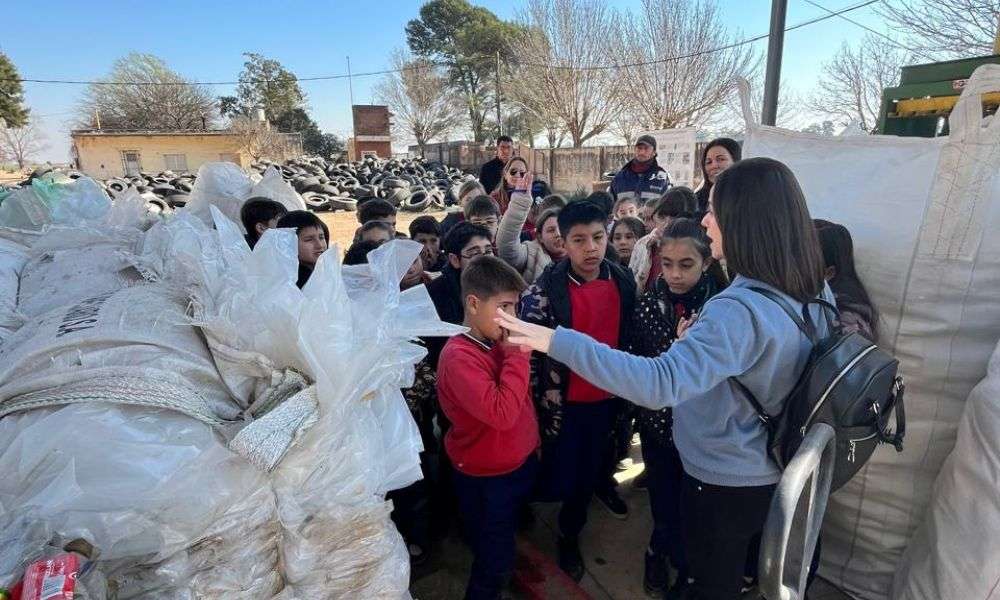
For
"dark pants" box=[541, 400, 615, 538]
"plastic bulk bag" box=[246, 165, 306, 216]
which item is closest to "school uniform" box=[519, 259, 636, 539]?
"dark pants" box=[541, 400, 615, 538]

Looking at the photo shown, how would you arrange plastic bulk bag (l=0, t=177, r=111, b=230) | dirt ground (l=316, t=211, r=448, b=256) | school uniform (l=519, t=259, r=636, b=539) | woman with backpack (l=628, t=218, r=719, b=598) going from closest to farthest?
woman with backpack (l=628, t=218, r=719, b=598), school uniform (l=519, t=259, r=636, b=539), plastic bulk bag (l=0, t=177, r=111, b=230), dirt ground (l=316, t=211, r=448, b=256)

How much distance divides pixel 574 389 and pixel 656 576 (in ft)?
2.59

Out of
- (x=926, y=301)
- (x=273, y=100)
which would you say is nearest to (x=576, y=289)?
(x=926, y=301)

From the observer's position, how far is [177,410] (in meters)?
1.00

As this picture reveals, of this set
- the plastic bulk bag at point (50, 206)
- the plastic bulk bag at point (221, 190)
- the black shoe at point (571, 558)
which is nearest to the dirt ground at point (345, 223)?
the plastic bulk bag at point (221, 190)

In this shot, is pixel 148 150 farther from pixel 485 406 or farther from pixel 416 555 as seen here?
pixel 485 406

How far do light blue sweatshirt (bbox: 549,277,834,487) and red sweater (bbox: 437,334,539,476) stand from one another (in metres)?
0.38

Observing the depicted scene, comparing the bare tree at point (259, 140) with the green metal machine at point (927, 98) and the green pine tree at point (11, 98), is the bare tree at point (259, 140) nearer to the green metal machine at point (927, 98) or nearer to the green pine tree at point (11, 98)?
the green pine tree at point (11, 98)

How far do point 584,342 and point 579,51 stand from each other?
24.2 meters

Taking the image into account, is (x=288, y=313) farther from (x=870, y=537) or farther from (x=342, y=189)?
(x=342, y=189)

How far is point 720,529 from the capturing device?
1504 mm

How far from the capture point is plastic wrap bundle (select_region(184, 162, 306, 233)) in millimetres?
4164

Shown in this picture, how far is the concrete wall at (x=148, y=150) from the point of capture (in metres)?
28.5

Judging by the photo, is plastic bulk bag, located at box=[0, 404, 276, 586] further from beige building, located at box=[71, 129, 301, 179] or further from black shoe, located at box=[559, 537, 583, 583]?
beige building, located at box=[71, 129, 301, 179]
